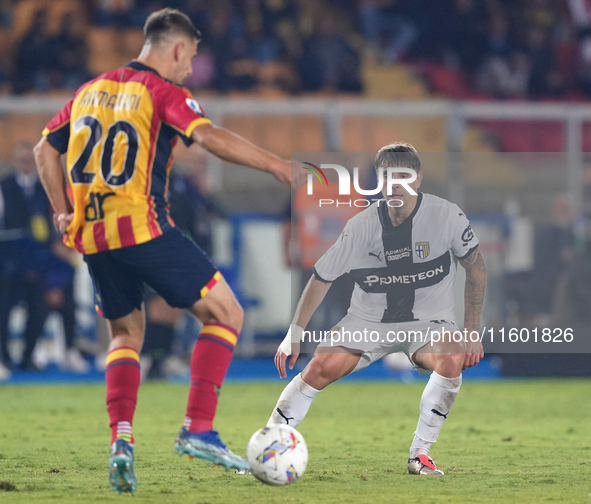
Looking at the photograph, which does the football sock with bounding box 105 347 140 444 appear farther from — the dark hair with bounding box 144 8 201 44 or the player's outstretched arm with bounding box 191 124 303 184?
the dark hair with bounding box 144 8 201 44

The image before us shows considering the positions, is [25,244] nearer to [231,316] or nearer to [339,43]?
[231,316]

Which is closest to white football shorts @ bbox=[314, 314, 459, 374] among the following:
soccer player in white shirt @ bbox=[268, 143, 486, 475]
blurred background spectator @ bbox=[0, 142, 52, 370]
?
soccer player in white shirt @ bbox=[268, 143, 486, 475]

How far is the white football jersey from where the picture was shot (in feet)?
16.1

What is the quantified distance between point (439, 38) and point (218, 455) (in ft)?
43.0

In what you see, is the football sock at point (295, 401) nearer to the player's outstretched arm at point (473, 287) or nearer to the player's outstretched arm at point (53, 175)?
the player's outstretched arm at point (473, 287)

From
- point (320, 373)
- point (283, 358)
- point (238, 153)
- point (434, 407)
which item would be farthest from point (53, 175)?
point (434, 407)

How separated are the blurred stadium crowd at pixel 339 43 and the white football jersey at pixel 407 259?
869 cm

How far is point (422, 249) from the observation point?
4930 mm

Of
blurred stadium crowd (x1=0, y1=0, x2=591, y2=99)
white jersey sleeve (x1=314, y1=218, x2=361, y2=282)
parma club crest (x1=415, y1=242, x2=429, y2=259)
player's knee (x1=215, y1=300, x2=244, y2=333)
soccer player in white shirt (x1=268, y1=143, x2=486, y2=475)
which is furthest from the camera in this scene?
blurred stadium crowd (x1=0, y1=0, x2=591, y2=99)

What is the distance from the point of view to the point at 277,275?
10.7m

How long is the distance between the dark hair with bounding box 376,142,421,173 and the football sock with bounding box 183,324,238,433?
1234mm

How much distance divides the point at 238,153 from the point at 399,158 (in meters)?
1.20

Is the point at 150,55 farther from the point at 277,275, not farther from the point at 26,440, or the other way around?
the point at 277,275

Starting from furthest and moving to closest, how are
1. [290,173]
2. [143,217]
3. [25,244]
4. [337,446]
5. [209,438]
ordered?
[25,244] → [337,446] → [143,217] → [209,438] → [290,173]
